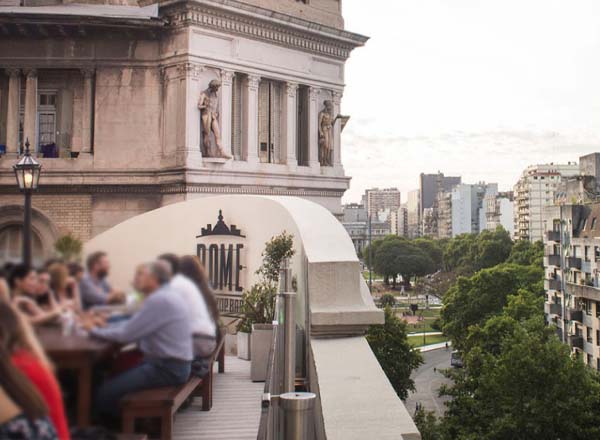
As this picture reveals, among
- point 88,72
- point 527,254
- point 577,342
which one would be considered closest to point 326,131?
point 88,72

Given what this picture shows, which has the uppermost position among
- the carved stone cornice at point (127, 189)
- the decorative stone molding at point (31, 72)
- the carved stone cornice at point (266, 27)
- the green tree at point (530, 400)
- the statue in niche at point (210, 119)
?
the carved stone cornice at point (266, 27)

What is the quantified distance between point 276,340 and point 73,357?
6.03 metres

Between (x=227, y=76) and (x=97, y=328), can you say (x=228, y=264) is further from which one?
(x=227, y=76)

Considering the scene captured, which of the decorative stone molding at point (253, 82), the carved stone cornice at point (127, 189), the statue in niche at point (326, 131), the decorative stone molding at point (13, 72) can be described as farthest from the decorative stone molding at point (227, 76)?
the decorative stone molding at point (13, 72)

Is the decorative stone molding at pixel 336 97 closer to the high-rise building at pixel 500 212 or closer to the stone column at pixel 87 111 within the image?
the stone column at pixel 87 111

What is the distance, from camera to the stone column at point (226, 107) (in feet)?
86.7

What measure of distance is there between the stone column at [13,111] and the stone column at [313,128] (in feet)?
38.0

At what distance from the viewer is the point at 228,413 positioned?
775cm

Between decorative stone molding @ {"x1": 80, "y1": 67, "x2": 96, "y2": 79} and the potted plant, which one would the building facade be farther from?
the potted plant

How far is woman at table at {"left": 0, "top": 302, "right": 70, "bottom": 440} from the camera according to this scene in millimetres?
1732

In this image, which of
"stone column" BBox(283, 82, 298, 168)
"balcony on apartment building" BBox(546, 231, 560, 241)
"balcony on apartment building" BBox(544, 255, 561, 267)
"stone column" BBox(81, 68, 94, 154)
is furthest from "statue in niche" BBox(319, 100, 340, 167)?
"balcony on apartment building" BBox(546, 231, 560, 241)

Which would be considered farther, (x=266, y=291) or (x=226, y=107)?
(x=226, y=107)

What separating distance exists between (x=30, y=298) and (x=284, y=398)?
4.46 metres

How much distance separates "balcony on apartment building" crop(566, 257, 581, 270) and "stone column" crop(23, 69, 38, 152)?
39413mm
